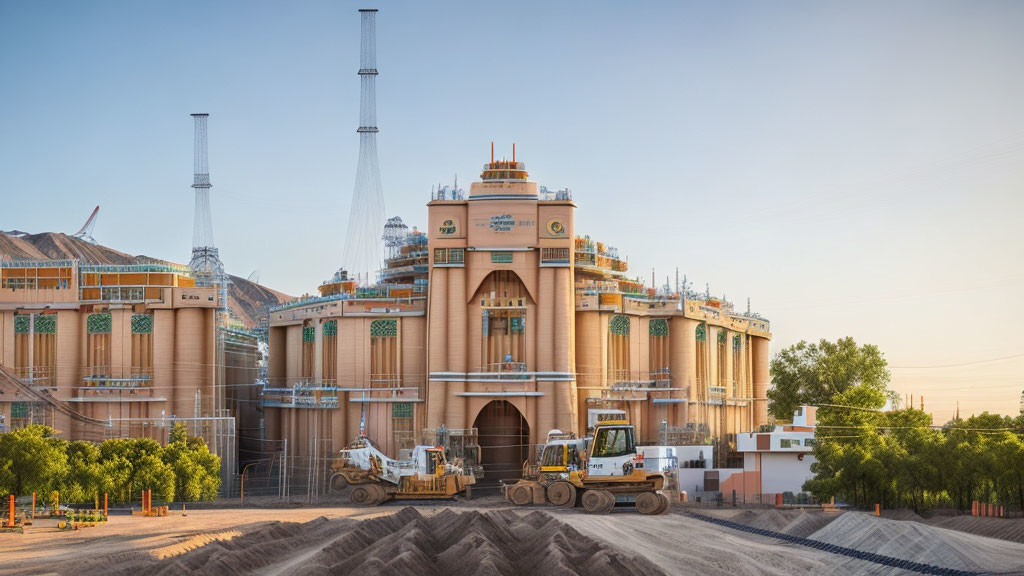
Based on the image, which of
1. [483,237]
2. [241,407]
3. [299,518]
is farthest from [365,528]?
[241,407]

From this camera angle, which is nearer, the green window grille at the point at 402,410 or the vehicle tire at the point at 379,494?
the vehicle tire at the point at 379,494

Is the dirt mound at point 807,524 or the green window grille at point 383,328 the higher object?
the green window grille at point 383,328

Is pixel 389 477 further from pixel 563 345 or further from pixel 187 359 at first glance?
pixel 187 359

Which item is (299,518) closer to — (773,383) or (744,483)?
(744,483)

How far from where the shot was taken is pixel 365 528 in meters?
56.3

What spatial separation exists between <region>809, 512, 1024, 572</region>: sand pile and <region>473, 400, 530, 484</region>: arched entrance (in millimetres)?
35217

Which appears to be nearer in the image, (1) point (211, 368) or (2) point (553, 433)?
(2) point (553, 433)

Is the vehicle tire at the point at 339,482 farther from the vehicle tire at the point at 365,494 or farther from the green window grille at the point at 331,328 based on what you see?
the green window grille at the point at 331,328

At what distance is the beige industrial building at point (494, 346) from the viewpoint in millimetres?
91688

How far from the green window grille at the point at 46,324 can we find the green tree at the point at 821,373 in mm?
71022

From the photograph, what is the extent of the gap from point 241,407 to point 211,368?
14.7 meters

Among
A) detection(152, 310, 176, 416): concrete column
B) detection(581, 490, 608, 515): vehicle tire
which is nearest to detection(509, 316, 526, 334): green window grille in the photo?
detection(152, 310, 176, 416): concrete column

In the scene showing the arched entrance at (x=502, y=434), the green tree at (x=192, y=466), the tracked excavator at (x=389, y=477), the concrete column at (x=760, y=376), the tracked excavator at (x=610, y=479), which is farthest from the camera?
the concrete column at (x=760, y=376)

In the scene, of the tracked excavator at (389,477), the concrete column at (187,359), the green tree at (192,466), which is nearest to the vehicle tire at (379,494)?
the tracked excavator at (389,477)
